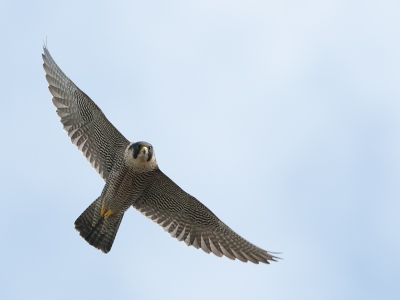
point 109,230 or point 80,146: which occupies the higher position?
point 80,146

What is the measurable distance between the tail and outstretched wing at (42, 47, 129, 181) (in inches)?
33.2

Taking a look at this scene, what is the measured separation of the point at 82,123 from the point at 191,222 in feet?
10.5

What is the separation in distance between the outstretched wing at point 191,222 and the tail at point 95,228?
0.78 meters

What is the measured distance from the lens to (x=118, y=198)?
15477mm

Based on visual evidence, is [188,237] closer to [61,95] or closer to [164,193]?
[164,193]

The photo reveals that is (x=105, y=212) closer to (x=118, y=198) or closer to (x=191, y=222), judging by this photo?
(x=118, y=198)

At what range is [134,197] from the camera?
15.8m

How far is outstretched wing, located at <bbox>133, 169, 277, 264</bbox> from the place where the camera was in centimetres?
1592

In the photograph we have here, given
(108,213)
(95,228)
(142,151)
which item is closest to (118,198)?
(108,213)

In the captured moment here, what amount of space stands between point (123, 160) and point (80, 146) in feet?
4.22

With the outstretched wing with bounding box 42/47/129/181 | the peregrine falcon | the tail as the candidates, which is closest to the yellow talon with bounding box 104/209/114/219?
the peregrine falcon

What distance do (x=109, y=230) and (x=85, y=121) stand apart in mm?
2408

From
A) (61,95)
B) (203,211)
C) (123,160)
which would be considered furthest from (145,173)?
(61,95)

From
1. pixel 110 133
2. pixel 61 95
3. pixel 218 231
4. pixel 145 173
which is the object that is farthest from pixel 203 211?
pixel 61 95
